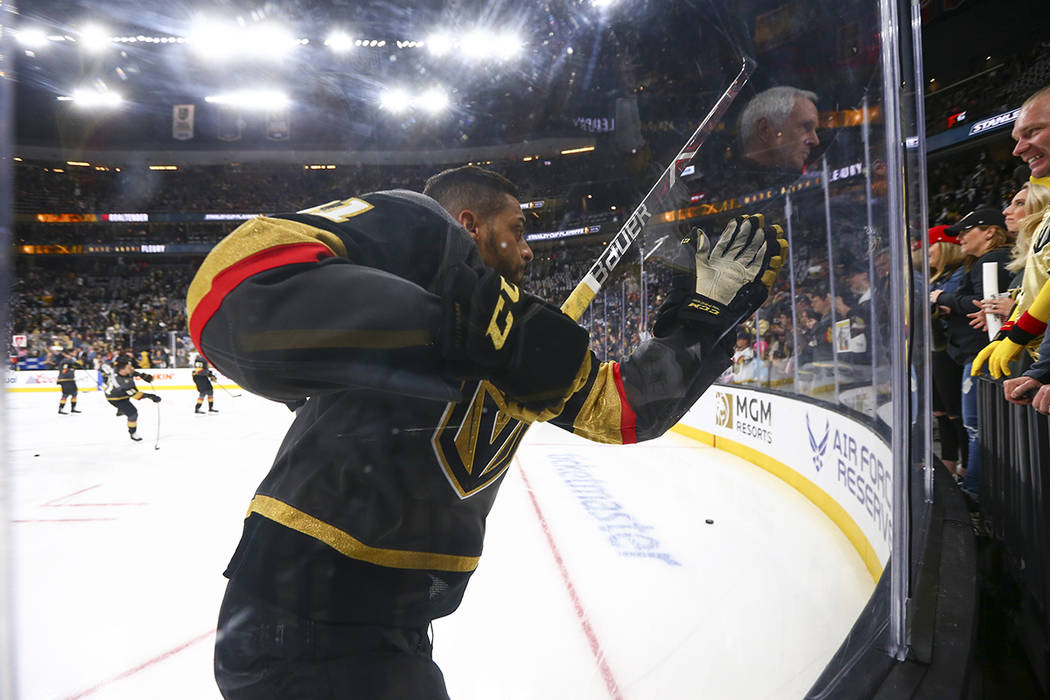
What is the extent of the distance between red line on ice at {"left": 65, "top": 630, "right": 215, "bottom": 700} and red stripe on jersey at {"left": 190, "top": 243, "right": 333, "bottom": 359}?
1.22 ft

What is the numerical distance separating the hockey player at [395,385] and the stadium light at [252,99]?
0.18 meters

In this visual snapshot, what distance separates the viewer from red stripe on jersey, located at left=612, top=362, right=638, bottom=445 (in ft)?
2.26

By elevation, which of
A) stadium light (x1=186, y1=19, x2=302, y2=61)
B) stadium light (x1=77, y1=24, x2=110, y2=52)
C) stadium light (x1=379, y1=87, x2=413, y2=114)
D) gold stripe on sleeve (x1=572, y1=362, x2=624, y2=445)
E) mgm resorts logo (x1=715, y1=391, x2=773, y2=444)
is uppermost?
stadium light (x1=186, y1=19, x2=302, y2=61)

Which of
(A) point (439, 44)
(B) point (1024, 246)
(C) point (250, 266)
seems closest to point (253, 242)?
(C) point (250, 266)

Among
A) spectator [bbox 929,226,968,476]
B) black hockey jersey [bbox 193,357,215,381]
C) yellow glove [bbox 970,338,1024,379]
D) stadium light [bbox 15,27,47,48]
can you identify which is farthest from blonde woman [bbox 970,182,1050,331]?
stadium light [bbox 15,27,47,48]

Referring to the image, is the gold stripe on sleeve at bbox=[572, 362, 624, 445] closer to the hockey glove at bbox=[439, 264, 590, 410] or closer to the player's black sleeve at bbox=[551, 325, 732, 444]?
the player's black sleeve at bbox=[551, 325, 732, 444]

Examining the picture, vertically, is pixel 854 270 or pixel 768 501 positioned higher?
pixel 854 270

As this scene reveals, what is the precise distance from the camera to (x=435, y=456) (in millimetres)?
573

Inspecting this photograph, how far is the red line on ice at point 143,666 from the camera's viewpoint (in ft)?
1.76

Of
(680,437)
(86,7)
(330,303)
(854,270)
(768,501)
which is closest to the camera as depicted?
(330,303)

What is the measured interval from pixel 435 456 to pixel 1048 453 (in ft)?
5.01

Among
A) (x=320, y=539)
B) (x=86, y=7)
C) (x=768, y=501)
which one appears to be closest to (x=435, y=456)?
(x=320, y=539)

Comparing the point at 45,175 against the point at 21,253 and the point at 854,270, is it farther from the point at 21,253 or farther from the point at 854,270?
the point at 854,270

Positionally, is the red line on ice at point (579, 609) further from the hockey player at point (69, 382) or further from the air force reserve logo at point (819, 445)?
the air force reserve logo at point (819, 445)
